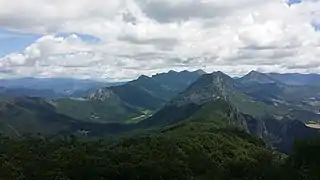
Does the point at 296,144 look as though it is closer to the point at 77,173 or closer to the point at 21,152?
the point at 77,173

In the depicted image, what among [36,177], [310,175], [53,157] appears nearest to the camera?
[310,175]

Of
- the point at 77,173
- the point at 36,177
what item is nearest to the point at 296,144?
the point at 77,173

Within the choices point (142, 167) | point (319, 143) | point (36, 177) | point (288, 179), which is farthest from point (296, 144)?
point (36, 177)

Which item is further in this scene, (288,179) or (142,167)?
(142,167)

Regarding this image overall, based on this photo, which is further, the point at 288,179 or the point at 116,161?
the point at 116,161

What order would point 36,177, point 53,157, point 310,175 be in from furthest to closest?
point 53,157
point 36,177
point 310,175

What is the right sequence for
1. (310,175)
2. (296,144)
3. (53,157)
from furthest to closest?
(53,157)
(296,144)
(310,175)

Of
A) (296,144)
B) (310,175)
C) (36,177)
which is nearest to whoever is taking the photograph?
(310,175)

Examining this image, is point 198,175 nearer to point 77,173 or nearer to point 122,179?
point 122,179

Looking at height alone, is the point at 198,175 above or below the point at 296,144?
below
